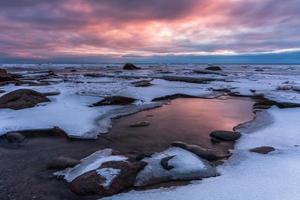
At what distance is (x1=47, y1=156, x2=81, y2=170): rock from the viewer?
7027mm

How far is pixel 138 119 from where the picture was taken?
1205 cm

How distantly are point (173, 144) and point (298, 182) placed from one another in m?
3.41

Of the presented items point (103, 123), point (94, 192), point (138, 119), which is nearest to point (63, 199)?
point (94, 192)

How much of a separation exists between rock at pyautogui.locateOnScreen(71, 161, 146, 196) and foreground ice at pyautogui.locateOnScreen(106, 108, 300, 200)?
289 millimetres

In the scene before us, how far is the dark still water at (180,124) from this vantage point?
29.3ft

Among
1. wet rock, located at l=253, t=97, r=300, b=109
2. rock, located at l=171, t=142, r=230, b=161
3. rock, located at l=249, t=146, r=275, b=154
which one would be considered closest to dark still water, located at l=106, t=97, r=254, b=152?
wet rock, located at l=253, t=97, r=300, b=109

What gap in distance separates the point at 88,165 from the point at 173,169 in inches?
69.0

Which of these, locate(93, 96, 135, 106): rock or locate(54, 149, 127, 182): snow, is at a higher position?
locate(93, 96, 135, 106): rock

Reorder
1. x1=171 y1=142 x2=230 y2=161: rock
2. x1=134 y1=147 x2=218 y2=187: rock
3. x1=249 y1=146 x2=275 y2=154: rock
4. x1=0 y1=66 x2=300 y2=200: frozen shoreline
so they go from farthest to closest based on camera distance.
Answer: x1=249 y1=146 x2=275 y2=154: rock → x1=171 y1=142 x2=230 y2=161: rock → x1=134 y1=147 x2=218 y2=187: rock → x1=0 y1=66 x2=300 y2=200: frozen shoreline

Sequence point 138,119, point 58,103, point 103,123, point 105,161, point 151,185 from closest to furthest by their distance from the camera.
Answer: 1. point 151,185
2. point 105,161
3. point 103,123
4. point 138,119
5. point 58,103

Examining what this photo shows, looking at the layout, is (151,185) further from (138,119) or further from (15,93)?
(15,93)

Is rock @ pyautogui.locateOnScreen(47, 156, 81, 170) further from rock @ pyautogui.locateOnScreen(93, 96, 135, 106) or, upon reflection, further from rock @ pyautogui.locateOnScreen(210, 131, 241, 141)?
rock @ pyautogui.locateOnScreen(93, 96, 135, 106)

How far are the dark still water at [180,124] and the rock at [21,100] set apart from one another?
401 centimetres

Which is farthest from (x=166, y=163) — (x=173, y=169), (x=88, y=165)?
(x=88, y=165)
